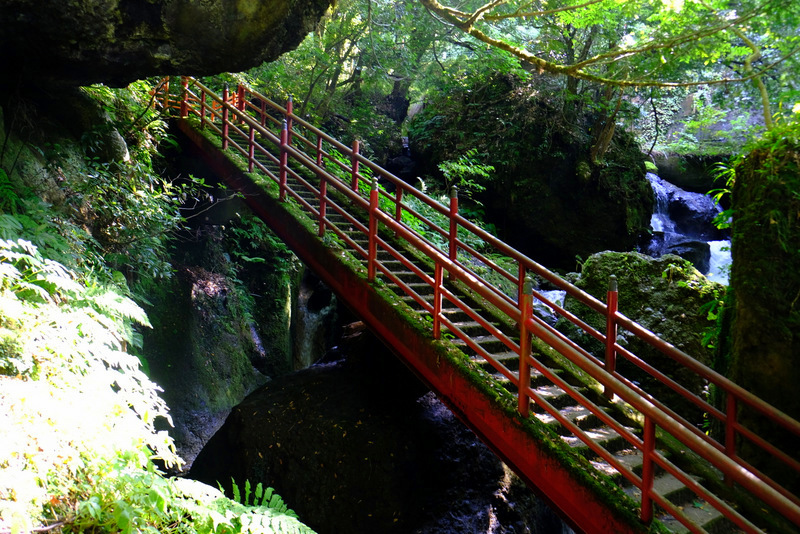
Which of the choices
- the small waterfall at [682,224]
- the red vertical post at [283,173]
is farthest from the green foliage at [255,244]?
the small waterfall at [682,224]

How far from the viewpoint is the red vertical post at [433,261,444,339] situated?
4.29m

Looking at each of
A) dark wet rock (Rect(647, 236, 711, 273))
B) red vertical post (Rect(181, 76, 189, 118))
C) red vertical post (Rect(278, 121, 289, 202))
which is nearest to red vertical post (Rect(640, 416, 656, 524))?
red vertical post (Rect(278, 121, 289, 202))

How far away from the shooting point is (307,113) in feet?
39.4

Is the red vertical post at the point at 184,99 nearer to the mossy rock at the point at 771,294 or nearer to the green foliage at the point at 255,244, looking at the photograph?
the green foliage at the point at 255,244

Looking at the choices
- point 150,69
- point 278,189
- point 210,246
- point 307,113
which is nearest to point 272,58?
point 150,69

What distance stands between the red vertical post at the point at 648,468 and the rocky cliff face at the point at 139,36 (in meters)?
4.95

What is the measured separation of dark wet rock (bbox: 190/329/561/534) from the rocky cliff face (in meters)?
3.85

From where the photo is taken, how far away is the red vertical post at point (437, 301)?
429cm

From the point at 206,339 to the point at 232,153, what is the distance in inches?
115

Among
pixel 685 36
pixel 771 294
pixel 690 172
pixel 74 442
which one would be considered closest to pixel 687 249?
pixel 690 172

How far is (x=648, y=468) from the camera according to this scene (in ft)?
9.35

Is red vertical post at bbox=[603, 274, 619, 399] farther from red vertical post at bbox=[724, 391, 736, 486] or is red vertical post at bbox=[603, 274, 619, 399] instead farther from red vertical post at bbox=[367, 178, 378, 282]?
red vertical post at bbox=[367, 178, 378, 282]

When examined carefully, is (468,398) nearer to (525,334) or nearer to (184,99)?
(525,334)

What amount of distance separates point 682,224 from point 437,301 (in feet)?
42.4
